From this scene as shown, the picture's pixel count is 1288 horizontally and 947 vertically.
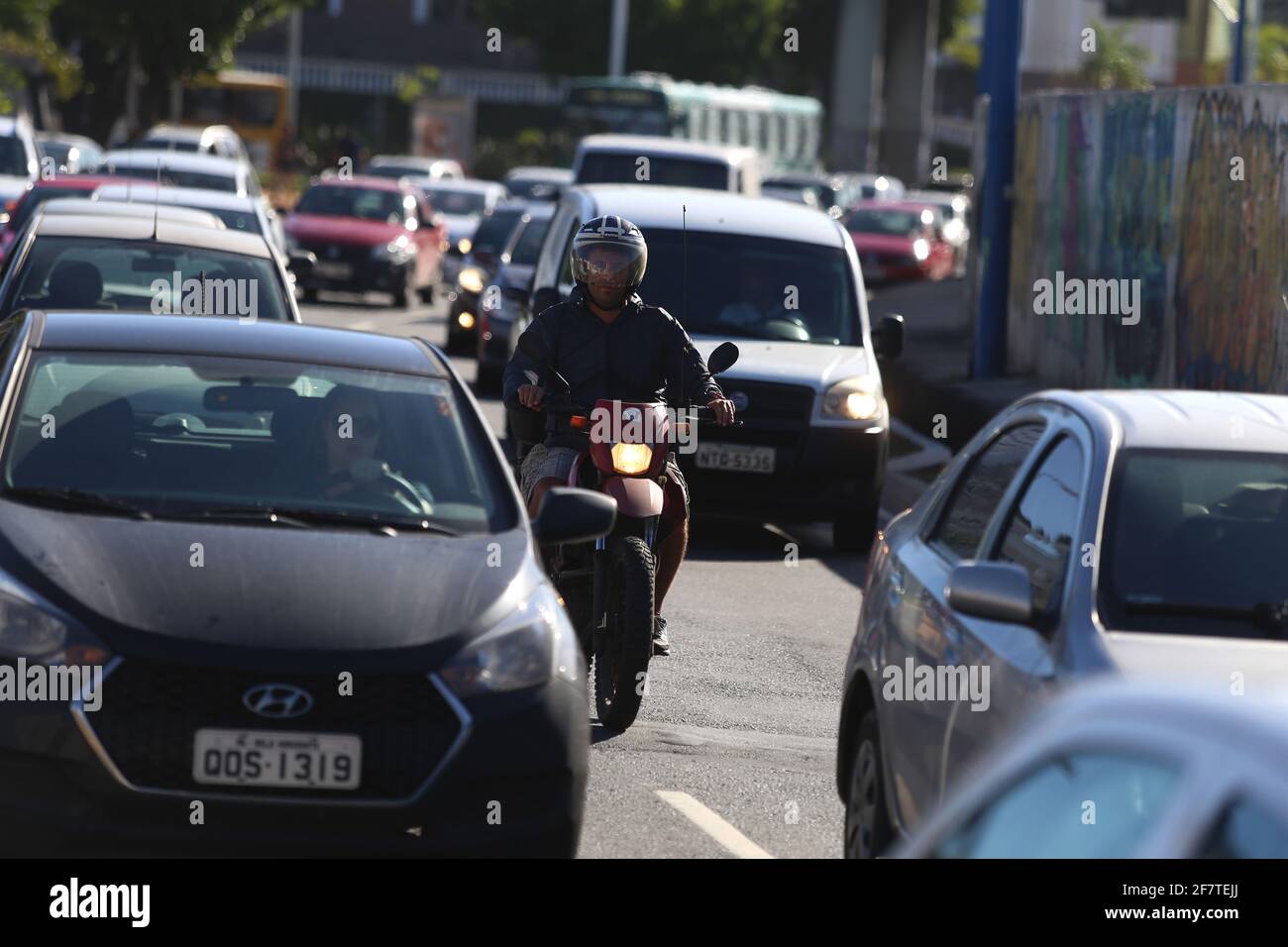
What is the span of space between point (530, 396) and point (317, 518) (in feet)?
8.30

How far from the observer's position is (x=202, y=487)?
6484 millimetres

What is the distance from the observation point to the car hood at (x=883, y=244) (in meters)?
41.9

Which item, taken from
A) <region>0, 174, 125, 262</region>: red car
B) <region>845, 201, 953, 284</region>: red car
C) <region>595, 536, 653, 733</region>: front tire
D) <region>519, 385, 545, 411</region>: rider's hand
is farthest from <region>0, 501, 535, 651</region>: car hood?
<region>845, 201, 953, 284</region>: red car

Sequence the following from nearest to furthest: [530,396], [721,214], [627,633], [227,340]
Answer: [227,340] → [627,633] → [530,396] → [721,214]

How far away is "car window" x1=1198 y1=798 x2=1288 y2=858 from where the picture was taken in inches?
93.0

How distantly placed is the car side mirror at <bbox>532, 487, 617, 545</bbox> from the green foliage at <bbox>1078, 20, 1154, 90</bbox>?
292 feet

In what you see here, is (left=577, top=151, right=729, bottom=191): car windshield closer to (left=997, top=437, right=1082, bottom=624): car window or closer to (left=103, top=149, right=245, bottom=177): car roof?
(left=103, top=149, right=245, bottom=177): car roof

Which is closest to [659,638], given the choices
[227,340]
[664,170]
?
[227,340]

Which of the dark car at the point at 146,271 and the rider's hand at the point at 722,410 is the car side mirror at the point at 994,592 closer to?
the rider's hand at the point at 722,410

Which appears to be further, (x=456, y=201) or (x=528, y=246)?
(x=456, y=201)

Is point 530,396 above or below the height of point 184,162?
above

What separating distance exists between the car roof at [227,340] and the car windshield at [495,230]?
20812mm

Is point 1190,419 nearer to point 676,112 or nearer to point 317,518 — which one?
point 317,518

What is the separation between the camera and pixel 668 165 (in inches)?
1083
